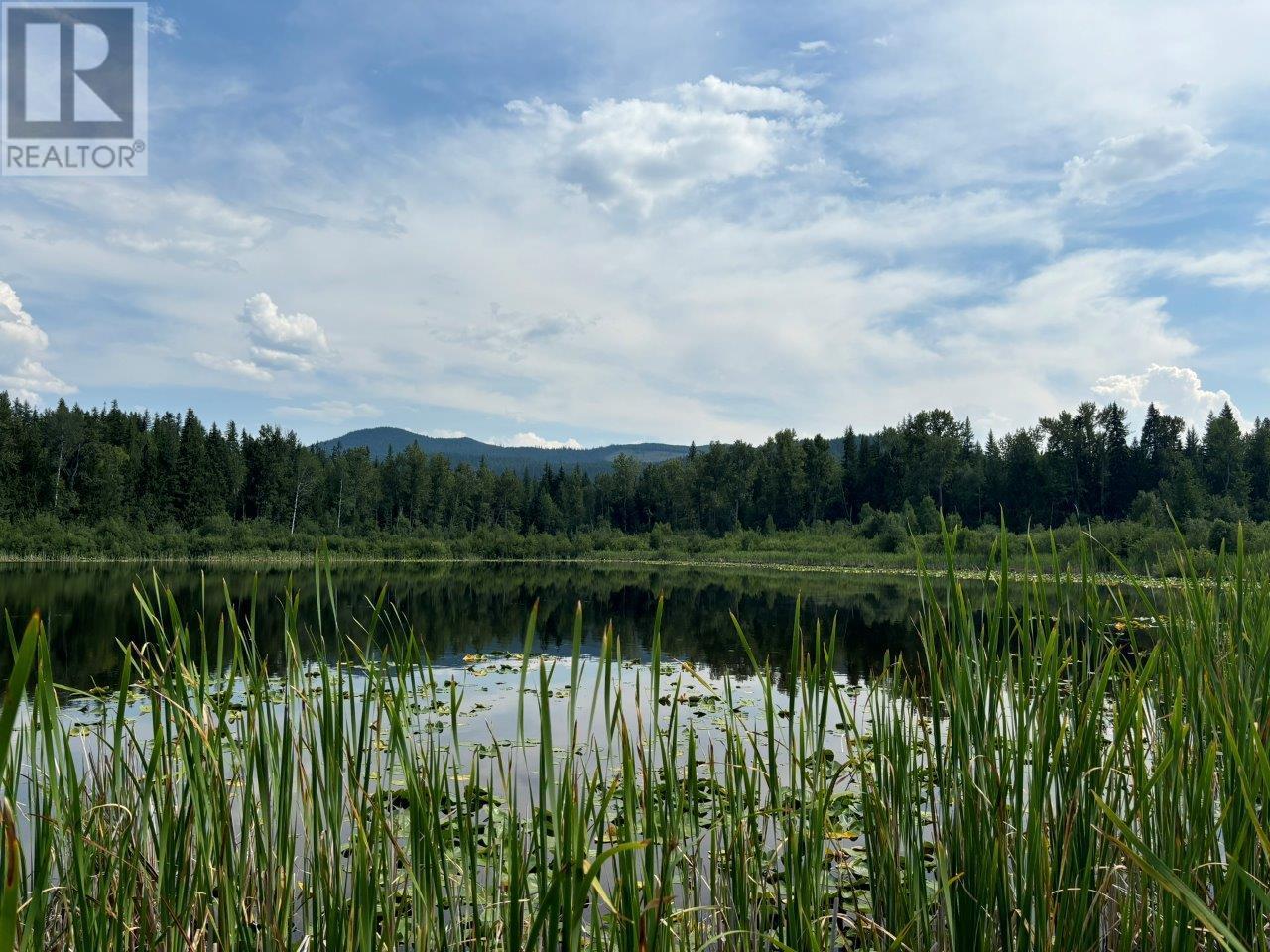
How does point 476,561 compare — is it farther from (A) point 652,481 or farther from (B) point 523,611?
(B) point 523,611

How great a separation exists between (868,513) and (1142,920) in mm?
62551

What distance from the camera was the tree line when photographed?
55.1 m

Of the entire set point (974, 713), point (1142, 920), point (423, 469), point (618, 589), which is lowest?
point (618, 589)

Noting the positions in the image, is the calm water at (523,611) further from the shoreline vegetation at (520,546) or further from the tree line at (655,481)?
the tree line at (655,481)

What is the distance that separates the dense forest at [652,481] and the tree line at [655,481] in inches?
5.6

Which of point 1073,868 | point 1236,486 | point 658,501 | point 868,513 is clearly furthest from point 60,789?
point 658,501

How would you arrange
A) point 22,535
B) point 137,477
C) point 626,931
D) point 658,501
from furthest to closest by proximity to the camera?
1. point 658,501
2. point 137,477
3. point 22,535
4. point 626,931

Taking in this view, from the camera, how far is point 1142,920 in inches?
85.8

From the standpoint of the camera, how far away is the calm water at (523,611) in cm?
1517

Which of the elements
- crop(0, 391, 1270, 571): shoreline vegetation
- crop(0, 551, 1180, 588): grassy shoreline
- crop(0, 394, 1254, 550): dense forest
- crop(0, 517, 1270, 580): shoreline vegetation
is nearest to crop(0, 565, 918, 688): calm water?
crop(0, 551, 1180, 588): grassy shoreline

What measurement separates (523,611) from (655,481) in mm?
62463

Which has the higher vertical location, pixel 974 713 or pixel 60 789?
pixel 974 713

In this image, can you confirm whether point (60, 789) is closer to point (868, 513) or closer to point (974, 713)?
point (974, 713)

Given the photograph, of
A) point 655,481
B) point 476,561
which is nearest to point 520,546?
point 476,561
